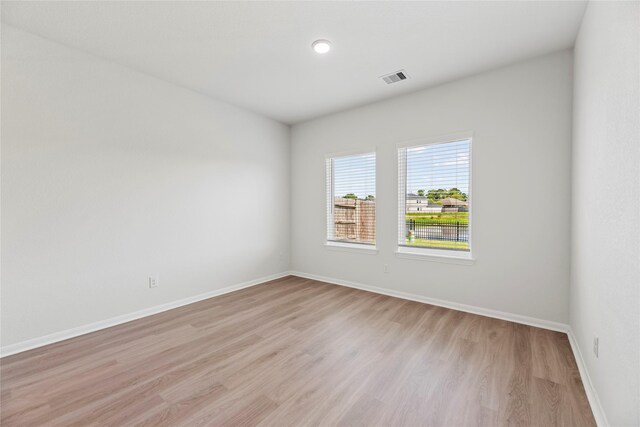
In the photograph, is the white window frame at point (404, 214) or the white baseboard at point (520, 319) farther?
the white window frame at point (404, 214)

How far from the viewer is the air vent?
126 inches

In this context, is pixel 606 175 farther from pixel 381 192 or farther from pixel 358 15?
pixel 381 192

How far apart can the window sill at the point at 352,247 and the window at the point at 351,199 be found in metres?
0.06

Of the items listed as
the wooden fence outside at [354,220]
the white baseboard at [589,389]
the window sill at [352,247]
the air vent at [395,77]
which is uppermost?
the air vent at [395,77]

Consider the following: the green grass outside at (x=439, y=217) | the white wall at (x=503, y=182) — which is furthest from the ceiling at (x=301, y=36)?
the green grass outside at (x=439, y=217)

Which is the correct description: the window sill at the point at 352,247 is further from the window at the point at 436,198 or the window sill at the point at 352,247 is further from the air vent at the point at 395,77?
the air vent at the point at 395,77

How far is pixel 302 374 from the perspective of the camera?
206cm

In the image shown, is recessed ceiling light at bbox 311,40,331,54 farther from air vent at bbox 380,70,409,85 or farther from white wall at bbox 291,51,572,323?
white wall at bbox 291,51,572,323

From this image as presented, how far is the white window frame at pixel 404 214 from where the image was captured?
3277 mm

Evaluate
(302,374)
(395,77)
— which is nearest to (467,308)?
(302,374)

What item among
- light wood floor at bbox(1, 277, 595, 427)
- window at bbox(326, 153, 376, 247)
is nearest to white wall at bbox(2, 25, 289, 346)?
light wood floor at bbox(1, 277, 595, 427)

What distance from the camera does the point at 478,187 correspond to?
3.21 m

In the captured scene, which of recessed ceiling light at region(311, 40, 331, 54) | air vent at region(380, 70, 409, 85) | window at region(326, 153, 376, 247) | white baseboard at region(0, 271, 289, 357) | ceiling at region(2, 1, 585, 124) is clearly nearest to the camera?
ceiling at region(2, 1, 585, 124)

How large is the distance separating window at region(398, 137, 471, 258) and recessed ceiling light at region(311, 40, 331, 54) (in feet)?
5.71
